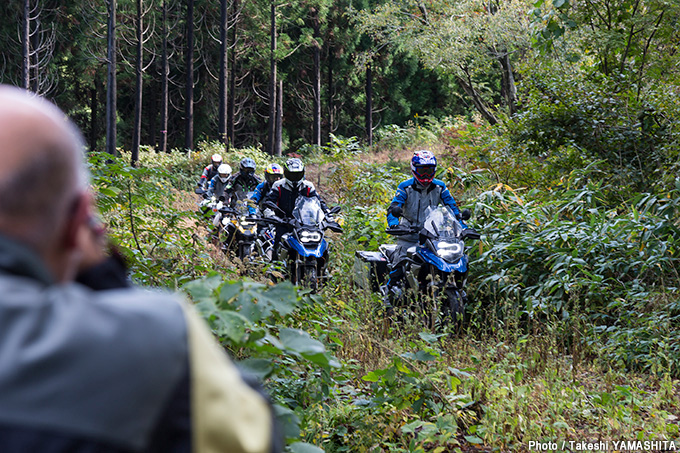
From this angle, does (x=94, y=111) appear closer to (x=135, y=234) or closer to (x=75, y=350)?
(x=135, y=234)

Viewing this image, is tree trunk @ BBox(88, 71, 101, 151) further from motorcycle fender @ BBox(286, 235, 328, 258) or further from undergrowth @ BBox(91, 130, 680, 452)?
undergrowth @ BBox(91, 130, 680, 452)

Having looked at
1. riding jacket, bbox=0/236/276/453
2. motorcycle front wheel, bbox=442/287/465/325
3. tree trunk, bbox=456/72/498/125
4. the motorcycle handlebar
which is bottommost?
motorcycle front wheel, bbox=442/287/465/325

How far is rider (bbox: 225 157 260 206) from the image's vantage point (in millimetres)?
13836

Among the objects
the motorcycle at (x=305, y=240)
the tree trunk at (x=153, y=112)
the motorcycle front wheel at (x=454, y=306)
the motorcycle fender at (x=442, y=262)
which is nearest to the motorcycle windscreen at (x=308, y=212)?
the motorcycle at (x=305, y=240)

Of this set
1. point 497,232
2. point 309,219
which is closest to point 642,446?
point 497,232

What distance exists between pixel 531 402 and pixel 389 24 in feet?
66.7

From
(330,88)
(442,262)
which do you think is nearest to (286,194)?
(442,262)

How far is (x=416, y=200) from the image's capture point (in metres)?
8.55

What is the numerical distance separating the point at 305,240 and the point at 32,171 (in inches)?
331

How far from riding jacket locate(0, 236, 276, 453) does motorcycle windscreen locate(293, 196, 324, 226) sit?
8.53 meters

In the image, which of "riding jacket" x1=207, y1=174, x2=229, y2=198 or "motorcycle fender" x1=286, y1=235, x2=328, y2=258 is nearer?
"motorcycle fender" x1=286, y1=235, x2=328, y2=258

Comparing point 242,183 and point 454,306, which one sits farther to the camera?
point 242,183

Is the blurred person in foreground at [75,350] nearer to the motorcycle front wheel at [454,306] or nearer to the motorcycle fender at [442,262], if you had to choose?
the motorcycle front wheel at [454,306]

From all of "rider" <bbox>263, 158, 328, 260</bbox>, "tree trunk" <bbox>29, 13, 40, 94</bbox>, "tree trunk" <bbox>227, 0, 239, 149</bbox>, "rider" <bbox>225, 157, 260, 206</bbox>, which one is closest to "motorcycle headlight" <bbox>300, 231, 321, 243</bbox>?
"rider" <bbox>263, 158, 328, 260</bbox>
